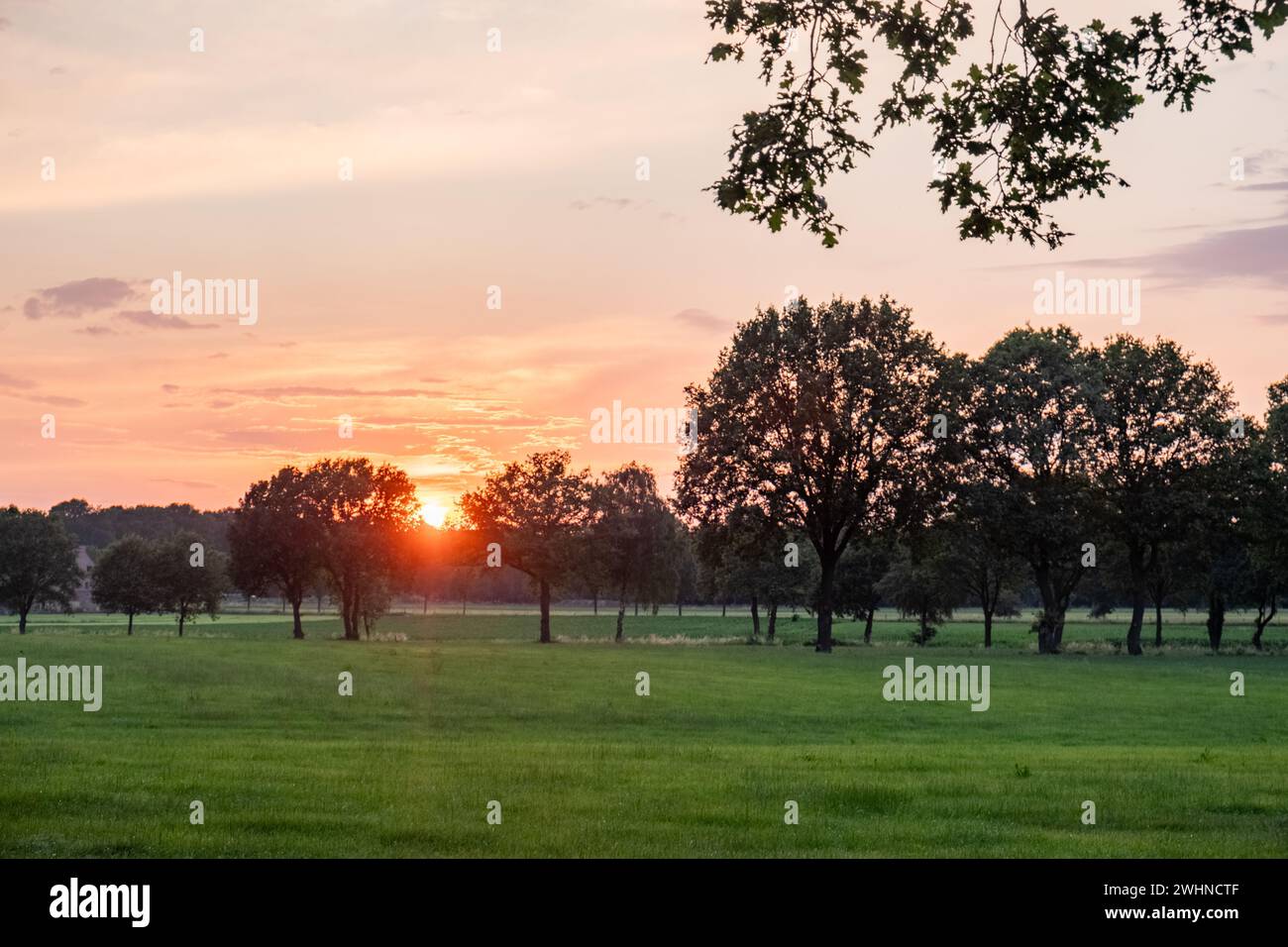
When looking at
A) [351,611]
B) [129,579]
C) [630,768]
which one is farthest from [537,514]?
[630,768]

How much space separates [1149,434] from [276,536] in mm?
71871

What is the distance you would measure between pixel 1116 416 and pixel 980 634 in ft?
165

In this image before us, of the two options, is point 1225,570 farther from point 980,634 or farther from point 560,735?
point 560,735

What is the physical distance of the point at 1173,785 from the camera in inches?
771

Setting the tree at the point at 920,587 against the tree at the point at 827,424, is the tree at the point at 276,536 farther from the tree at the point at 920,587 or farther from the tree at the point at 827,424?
the tree at the point at 920,587

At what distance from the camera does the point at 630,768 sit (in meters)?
20.9

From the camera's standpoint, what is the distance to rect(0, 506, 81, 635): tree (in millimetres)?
128750

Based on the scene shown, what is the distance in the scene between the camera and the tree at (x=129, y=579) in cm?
12156

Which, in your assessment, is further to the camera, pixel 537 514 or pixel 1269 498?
pixel 537 514
